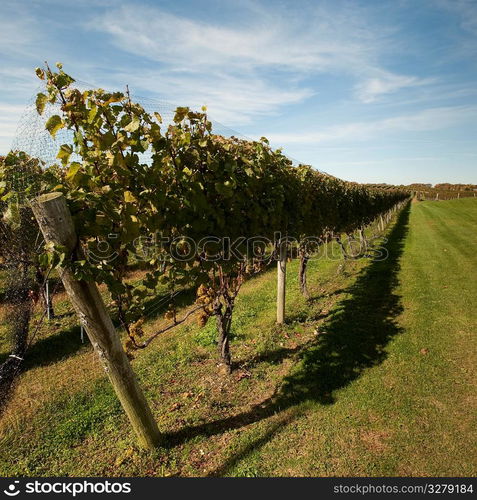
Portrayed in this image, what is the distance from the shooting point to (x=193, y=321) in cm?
927

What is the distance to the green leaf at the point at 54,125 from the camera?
9.96 feet

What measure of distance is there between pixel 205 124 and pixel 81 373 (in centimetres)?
595

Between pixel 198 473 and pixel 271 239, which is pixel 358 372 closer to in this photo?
pixel 271 239

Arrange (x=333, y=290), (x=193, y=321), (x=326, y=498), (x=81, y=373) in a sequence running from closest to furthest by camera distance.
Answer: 1. (x=326, y=498)
2. (x=81, y=373)
3. (x=193, y=321)
4. (x=333, y=290)

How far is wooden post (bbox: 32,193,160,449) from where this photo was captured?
9.79 feet

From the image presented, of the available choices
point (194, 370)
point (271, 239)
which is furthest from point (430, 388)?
point (194, 370)

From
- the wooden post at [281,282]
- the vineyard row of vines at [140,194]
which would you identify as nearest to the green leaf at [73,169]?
the vineyard row of vines at [140,194]

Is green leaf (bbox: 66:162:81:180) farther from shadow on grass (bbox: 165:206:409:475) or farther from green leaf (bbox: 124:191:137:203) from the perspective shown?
shadow on grass (bbox: 165:206:409:475)

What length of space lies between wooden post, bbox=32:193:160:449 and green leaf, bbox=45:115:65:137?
62 centimetres

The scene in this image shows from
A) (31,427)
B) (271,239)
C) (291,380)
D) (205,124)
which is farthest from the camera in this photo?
(271,239)

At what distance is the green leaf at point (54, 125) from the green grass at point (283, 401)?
13.9 feet

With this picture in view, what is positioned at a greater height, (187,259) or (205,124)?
(205,124)

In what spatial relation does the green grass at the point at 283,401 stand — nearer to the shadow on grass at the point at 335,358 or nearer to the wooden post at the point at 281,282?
the shadow on grass at the point at 335,358

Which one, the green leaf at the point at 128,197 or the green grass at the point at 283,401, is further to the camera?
the green grass at the point at 283,401
